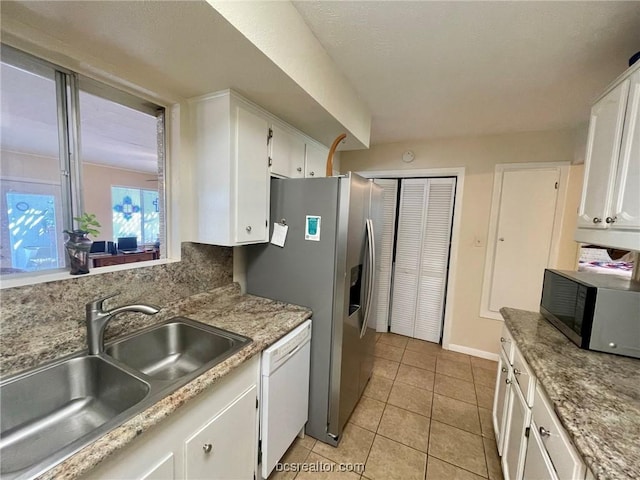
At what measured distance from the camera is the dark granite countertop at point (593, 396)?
71 centimetres

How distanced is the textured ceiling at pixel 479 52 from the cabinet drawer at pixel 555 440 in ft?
A: 5.24

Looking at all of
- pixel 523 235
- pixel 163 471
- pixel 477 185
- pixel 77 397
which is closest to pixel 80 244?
pixel 77 397

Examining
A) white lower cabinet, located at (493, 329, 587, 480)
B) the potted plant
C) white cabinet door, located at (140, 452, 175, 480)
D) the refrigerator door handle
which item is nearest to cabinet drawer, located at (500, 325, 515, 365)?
white lower cabinet, located at (493, 329, 587, 480)

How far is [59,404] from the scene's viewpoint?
1.04 metres

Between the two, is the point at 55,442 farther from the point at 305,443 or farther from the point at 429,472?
the point at 429,472

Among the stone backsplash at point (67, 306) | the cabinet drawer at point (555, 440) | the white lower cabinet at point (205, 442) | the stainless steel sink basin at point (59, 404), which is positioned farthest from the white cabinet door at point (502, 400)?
the stone backsplash at point (67, 306)

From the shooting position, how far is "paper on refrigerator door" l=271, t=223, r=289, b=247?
178 centimetres

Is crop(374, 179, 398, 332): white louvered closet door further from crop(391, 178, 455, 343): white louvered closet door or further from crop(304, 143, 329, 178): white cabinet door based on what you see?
crop(304, 143, 329, 178): white cabinet door

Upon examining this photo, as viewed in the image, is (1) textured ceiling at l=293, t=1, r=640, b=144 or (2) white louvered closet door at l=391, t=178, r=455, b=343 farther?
(2) white louvered closet door at l=391, t=178, r=455, b=343

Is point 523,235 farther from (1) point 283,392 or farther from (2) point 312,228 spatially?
(1) point 283,392

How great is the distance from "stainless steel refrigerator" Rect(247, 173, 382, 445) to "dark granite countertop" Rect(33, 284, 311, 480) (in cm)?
15

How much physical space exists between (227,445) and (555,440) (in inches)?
48.5

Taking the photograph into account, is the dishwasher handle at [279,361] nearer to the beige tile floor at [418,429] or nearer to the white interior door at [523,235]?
the beige tile floor at [418,429]

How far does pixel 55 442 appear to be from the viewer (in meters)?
0.93
